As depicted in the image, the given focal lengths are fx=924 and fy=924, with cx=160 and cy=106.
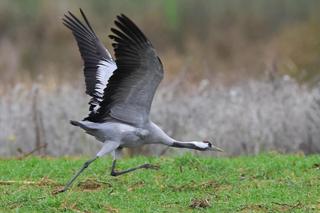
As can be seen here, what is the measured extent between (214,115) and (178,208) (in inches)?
261

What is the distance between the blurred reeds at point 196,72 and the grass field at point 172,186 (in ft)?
11.3

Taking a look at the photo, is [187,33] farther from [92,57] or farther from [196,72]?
[92,57]

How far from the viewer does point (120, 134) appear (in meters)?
9.31

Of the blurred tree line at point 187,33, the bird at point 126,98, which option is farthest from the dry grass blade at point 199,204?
the blurred tree line at point 187,33

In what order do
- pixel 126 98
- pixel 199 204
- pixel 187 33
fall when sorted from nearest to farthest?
1. pixel 199 204
2. pixel 126 98
3. pixel 187 33

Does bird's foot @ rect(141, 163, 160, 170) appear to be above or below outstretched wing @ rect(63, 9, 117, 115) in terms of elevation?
below

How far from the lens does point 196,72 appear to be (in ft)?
58.4

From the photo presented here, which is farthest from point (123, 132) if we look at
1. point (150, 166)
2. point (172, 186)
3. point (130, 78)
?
point (172, 186)

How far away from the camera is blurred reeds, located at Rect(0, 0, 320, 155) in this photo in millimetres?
14430

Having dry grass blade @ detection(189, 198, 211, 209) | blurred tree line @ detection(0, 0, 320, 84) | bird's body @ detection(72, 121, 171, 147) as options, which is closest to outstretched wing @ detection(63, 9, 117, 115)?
bird's body @ detection(72, 121, 171, 147)

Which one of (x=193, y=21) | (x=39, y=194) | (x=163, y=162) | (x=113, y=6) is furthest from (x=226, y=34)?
(x=39, y=194)

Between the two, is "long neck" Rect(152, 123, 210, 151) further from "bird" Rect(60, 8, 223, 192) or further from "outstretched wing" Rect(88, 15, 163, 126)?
"outstretched wing" Rect(88, 15, 163, 126)

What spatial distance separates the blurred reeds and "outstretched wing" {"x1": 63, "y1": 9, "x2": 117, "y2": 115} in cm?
339

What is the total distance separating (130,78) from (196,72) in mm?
8868
